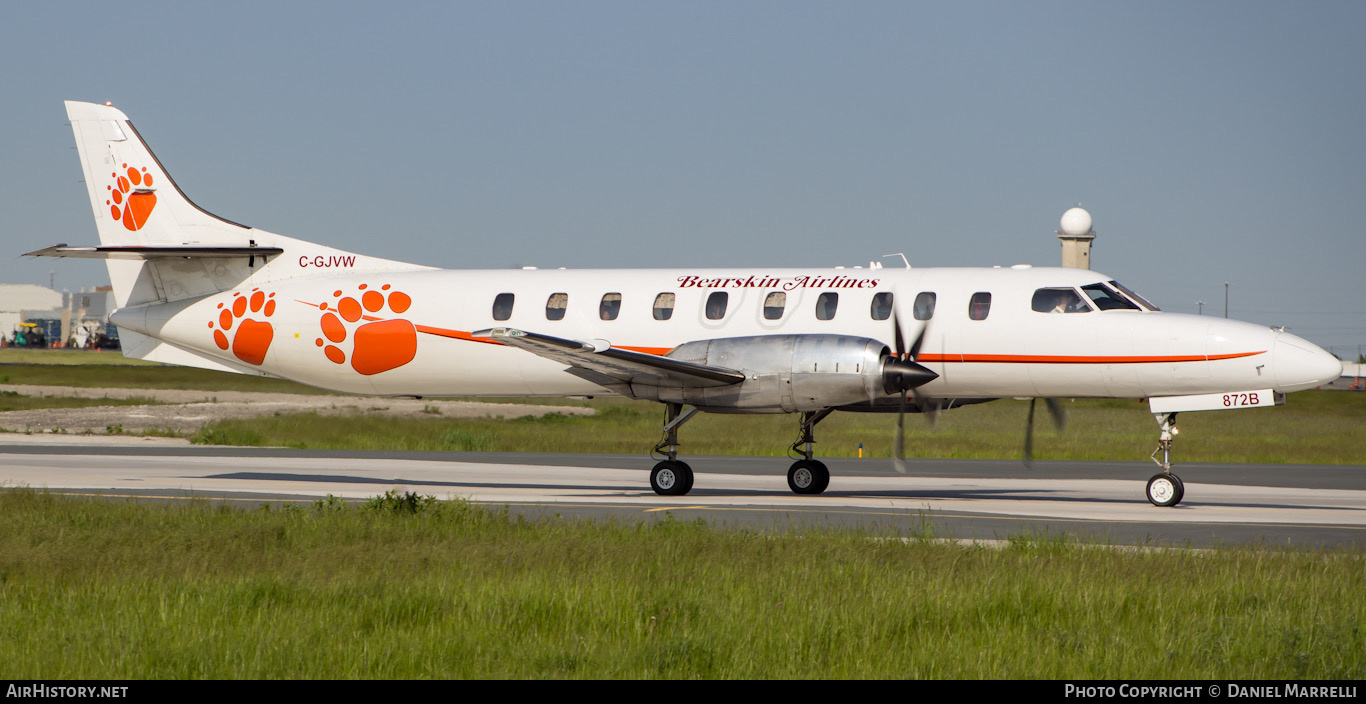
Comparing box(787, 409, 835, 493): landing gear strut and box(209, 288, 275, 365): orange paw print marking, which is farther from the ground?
box(209, 288, 275, 365): orange paw print marking

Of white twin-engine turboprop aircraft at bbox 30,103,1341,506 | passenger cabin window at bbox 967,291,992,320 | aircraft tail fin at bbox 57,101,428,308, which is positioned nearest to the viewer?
white twin-engine turboprop aircraft at bbox 30,103,1341,506

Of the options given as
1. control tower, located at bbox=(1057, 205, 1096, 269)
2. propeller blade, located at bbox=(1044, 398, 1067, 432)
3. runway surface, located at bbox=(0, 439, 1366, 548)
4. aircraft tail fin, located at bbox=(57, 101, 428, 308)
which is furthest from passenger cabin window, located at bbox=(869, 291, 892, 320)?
control tower, located at bbox=(1057, 205, 1096, 269)

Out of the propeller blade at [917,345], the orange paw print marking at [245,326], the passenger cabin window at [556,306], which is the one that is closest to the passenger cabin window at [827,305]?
the propeller blade at [917,345]

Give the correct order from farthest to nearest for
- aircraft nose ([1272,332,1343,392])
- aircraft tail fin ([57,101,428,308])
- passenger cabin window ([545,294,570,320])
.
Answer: aircraft tail fin ([57,101,428,308])
passenger cabin window ([545,294,570,320])
aircraft nose ([1272,332,1343,392])

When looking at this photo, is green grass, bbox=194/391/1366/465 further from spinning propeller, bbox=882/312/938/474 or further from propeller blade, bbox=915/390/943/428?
spinning propeller, bbox=882/312/938/474

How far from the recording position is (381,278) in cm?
2347

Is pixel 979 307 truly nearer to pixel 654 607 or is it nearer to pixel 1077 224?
pixel 654 607

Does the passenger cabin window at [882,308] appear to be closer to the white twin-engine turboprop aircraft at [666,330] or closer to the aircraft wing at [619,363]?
the white twin-engine turboprop aircraft at [666,330]

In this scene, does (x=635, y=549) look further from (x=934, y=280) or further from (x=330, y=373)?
(x=330, y=373)

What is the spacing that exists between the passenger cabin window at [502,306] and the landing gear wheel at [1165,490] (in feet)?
37.7

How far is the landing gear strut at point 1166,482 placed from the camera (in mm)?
19391

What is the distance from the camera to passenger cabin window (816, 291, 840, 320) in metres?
20.6

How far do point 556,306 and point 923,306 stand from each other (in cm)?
663

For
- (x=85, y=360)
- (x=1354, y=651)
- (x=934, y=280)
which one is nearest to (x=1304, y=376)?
(x=934, y=280)
